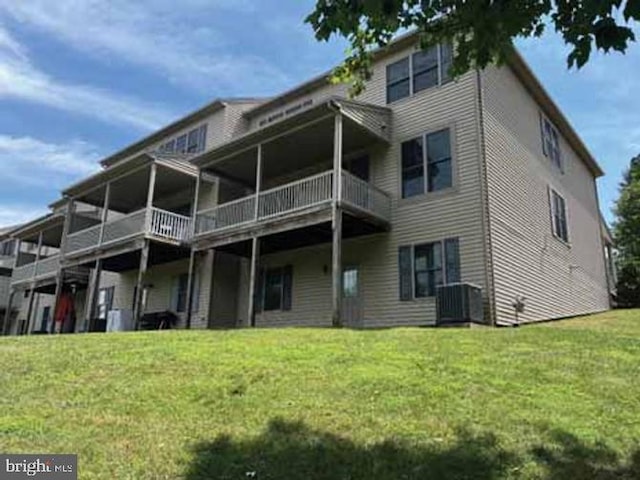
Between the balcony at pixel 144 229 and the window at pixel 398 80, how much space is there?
8601 millimetres

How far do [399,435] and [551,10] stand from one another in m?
4.14

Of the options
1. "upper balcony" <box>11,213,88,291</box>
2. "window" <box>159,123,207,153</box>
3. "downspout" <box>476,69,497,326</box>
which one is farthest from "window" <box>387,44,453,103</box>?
"upper balcony" <box>11,213,88,291</box>

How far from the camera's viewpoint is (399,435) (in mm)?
5812

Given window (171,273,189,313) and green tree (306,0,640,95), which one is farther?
window (171,273,189,313)

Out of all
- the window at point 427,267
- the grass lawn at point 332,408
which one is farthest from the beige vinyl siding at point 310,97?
the grass lawn at point 332,408

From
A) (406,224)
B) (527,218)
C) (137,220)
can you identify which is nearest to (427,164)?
(406,224)

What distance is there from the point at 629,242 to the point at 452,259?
75.4 feet

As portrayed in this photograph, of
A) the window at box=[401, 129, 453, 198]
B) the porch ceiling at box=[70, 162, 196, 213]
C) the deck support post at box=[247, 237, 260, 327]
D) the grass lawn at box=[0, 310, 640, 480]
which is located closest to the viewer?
the grass lawn at box=[0, 310, 640, 480]

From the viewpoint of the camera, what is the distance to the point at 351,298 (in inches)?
672

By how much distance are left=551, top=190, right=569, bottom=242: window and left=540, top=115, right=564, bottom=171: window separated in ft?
4.81

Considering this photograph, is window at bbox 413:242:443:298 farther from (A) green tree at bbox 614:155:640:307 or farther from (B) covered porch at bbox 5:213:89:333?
(A) green tree at bbox 614:155:640:307

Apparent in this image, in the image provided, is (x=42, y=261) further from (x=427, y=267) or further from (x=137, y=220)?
(x=427, y=267)

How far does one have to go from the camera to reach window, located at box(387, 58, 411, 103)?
58.9ft

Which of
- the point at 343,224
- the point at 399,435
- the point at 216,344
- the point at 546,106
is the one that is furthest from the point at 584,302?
the point at 399,435
